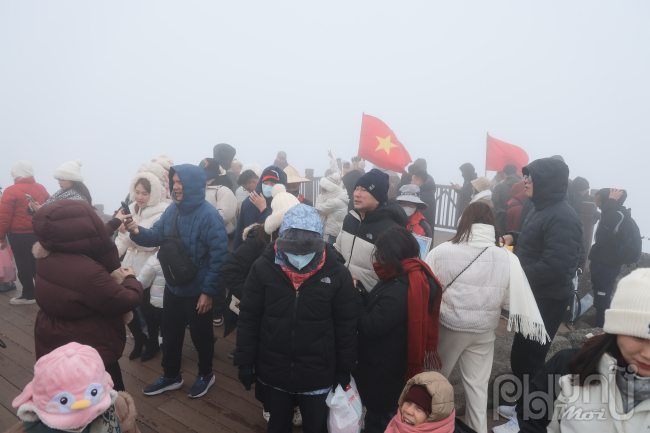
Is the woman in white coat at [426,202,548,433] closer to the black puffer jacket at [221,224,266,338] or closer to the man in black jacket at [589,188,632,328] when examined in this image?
the black puffer jacket at [221,224,266,338]

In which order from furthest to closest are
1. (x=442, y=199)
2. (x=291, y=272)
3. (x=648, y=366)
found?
1. (x=442, y=199)
2. (x=291, y=272)
3. (x=648, y=366)

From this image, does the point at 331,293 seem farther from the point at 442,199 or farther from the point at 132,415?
the point at 442,199

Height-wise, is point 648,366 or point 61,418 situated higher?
point 648,366

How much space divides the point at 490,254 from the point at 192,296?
247 centimetres

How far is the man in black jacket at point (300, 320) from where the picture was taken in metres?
2.14

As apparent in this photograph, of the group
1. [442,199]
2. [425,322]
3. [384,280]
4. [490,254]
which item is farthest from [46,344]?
[442,199]

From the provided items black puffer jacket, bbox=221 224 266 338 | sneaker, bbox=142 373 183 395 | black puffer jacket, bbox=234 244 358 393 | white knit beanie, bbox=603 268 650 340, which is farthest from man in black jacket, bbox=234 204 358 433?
sneaker, bbox=142 373 183 395

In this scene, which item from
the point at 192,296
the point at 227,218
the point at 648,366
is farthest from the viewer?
the point at 227,218

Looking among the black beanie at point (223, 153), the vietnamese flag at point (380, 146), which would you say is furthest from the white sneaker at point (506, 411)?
the black beanie at point (223, 153)

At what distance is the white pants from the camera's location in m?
2.60

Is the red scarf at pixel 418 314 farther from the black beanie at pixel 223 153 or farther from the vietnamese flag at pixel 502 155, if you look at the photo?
the vietnamese flag at pixel 502 155

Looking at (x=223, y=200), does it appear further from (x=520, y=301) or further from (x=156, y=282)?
(x=520, y=301)

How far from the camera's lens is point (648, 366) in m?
1.26

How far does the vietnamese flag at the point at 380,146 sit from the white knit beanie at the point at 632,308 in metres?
5.43
